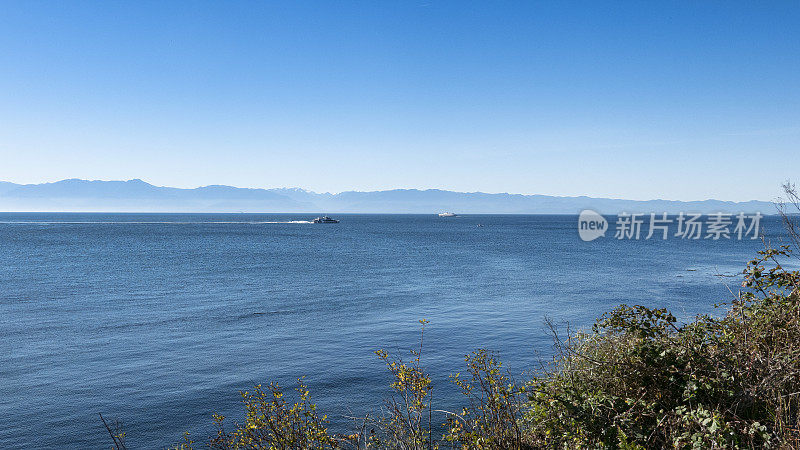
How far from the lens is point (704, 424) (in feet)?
21.4

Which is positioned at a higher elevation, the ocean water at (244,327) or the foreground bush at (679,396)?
the foreground bush at (679,396)

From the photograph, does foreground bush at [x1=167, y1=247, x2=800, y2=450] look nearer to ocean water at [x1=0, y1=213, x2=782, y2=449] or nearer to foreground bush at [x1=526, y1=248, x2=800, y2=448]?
foreground bush at [x1=526, y1=248, x2=800, y2=448]

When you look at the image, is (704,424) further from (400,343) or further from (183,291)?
(183,291)

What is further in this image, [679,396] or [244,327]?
[244,327]

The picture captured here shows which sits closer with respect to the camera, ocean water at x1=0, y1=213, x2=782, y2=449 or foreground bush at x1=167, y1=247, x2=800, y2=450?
foreground bush at x1=167, y1=247, x2=800, y2=450

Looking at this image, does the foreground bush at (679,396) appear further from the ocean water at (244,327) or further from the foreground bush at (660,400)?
the ocean water at (244,327)

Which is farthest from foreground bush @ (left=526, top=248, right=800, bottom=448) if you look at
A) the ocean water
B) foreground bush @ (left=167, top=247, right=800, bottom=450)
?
the ocean water

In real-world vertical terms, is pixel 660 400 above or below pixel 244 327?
above

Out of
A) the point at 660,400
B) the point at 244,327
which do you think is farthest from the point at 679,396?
the point at 244,327

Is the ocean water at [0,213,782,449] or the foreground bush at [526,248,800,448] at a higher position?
the foreground bush at [526,248,800,448]

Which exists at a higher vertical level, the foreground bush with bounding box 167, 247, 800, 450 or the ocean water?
the foreground bush with bounding box 167, 247, 800, 450

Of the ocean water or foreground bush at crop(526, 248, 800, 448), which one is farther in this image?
the ocean water

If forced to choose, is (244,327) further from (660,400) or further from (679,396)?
(679,396)

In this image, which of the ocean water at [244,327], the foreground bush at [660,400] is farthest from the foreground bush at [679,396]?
the ocean water at [244,327]
